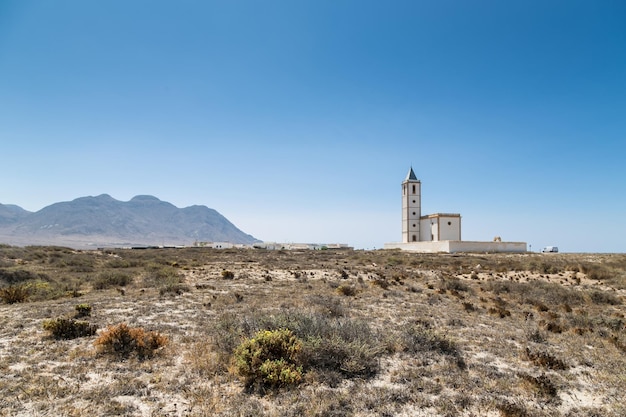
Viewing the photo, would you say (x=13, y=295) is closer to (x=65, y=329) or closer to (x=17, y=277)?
(x=17, y=277)

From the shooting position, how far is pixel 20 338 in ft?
25.6

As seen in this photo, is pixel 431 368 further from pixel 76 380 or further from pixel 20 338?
pixel 20 338

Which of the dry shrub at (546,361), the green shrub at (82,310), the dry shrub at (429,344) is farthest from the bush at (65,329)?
the dry shrub at (546,361)

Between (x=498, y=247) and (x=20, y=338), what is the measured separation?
Result: 1891 inches

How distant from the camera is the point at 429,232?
55125mm

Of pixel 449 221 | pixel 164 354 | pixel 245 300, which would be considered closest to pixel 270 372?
pixel 164 354

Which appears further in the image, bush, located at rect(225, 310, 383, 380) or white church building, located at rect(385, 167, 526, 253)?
white church building, located at rect(385, 167, 526, 253)

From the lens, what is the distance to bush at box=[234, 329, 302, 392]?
5.73 meters

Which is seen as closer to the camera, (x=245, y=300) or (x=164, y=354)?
(x=164, y=354)

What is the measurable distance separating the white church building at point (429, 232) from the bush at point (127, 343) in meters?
41.1

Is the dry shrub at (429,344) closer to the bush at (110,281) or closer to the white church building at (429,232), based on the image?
the bush at (110,281)

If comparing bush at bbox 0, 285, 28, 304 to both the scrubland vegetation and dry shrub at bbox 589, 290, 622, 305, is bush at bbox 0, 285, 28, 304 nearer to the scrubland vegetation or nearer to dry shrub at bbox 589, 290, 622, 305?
the scrubland vegetation

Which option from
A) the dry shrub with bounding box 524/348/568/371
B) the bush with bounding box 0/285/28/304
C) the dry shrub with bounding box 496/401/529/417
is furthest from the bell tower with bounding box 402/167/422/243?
the dry shrub with bounding box 496/401/529/417

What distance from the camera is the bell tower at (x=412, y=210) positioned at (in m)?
57.5
